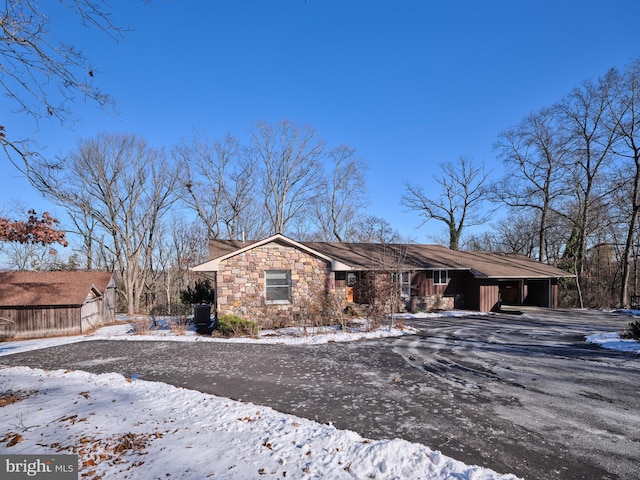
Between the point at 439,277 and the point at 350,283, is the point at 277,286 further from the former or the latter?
the point at 439,277

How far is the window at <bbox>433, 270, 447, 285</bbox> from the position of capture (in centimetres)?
1939

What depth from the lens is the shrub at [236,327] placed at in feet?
38.9

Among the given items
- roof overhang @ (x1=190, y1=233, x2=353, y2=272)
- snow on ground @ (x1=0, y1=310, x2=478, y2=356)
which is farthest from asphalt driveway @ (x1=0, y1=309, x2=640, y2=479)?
roof overhang @ (x1=190, y1=233, x2=353, y2=272)

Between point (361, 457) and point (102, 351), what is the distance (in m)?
9.96

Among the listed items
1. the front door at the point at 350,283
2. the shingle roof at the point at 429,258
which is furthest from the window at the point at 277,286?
the front door at the point at 350,283

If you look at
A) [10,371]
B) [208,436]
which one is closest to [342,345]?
[208,436]

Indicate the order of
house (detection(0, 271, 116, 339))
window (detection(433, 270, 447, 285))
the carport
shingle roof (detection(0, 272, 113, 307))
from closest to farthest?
house (detection(0, 271, 116, 339)) < shingle roof (detection(0, 272, 113, 307)) < window (detection(433, 270, 447, 285)) < the carport

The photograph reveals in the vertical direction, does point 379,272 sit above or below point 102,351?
above

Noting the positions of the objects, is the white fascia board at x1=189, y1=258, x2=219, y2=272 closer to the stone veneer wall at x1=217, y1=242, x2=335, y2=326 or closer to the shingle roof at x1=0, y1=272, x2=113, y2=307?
the stone veneer wall at x1=217, y1=242, x2=335, y2=326

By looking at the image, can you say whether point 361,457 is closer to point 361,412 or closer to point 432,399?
point 361,412

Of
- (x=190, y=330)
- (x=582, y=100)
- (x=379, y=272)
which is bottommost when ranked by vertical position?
(x=190, y=330)

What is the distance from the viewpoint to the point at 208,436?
4.16 m

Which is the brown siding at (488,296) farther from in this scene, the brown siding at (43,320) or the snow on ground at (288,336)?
the brown siding at (43,320)

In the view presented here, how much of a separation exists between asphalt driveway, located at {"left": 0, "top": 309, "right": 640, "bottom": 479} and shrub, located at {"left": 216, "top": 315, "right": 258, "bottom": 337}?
129 cm
